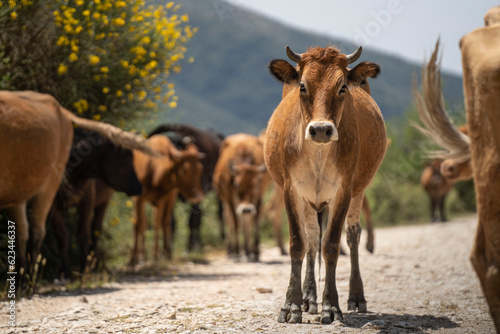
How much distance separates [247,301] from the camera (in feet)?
22.2

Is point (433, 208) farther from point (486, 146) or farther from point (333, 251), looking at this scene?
point (486, 146)

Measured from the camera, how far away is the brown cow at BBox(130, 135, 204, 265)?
1199cm

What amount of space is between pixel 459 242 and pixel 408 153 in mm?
16186

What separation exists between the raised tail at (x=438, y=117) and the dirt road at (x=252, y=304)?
58.5 inches

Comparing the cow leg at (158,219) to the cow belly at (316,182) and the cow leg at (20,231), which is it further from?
the cow belly at (316,182)

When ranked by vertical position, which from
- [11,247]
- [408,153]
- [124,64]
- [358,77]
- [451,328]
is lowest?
[451,328]

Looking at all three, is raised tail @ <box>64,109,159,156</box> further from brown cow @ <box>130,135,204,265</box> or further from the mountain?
the mountain

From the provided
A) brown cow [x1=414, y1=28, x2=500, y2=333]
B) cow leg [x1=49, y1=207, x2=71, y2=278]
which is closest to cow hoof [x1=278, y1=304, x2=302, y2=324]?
brown cow [x1=414, y1=28, x2=500, y2=333]

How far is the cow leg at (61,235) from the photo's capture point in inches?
346

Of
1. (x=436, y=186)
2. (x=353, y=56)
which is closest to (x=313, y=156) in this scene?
(x=353, y=56)

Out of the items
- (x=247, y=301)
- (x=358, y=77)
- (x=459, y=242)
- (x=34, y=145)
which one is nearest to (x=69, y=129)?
(x=34, y=145)

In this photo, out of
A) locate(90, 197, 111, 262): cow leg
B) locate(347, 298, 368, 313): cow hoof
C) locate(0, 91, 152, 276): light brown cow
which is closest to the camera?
locate(347, 298, 368, 313): cow hoof

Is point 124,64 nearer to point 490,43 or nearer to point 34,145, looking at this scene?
point 34,145

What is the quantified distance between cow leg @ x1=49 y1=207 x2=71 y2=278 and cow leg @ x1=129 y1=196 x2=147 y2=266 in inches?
97.3
